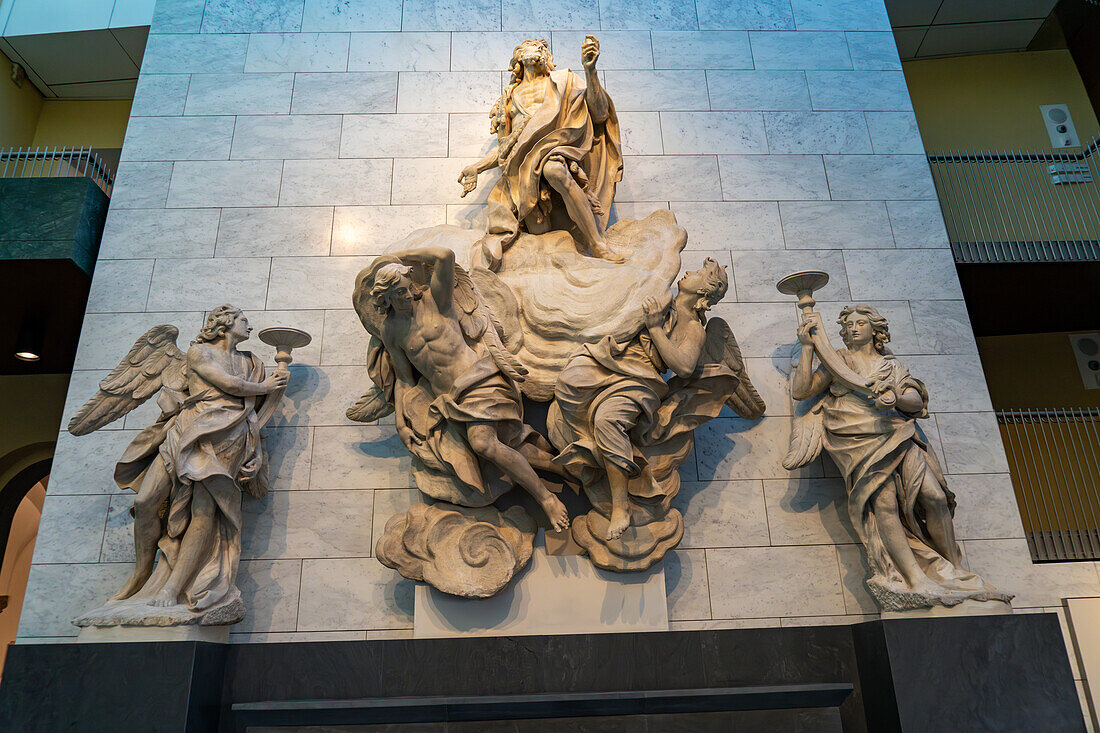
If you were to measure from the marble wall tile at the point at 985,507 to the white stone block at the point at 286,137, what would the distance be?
515 centimetres

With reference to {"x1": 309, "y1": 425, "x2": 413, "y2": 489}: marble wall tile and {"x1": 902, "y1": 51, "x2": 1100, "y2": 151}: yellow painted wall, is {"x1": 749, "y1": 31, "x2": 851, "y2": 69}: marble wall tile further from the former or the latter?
{"x1": 309, "y1": 425, "x2": 413, "y2": 489}: marble wall tile

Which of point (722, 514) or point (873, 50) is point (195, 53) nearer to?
point (722, 514)

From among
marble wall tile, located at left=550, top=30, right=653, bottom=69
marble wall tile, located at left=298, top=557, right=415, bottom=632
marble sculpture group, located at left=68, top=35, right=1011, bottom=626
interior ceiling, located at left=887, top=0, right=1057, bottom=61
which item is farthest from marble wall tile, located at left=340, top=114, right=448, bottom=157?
interior ceiling, located at left=887, top=0, right=1057, bottom=61

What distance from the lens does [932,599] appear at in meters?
4.39

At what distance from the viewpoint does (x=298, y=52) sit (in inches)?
269

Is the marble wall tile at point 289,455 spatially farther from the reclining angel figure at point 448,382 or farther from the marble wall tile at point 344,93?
the marble wall tile at point 344,93

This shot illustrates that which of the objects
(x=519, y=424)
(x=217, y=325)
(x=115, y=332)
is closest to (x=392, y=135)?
(x=217, y=325)

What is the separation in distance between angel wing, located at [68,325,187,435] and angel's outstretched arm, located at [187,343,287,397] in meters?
0.13

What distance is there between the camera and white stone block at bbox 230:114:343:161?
21.0ft

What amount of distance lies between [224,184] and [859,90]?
5213 millimetres

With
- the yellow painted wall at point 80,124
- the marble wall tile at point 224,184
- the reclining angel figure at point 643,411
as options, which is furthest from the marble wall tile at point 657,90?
the yellow painted wall at point 80,124

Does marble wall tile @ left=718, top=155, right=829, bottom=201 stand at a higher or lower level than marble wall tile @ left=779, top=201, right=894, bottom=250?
higher

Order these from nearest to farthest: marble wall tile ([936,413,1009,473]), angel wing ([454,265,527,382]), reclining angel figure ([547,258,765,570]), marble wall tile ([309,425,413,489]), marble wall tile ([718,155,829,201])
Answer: reclining angel figure ([547,258,765,570]), angel wing ([454,265,527,382]), marble wall tile ([309,425,413,489]), marble wall tile ([936,413,1009,473]), marble wall tile ([718,155,829,201])

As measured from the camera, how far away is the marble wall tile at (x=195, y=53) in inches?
265
